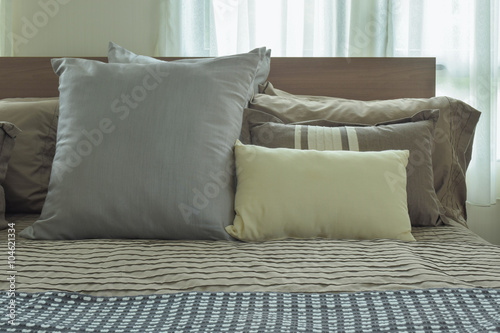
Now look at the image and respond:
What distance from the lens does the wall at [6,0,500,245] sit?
2.42 metres

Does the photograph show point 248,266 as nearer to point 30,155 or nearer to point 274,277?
point 274,277

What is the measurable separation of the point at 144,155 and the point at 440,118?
96 cm

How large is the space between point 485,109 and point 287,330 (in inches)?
70.1

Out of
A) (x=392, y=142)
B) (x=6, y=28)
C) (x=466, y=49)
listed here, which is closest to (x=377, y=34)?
(x=466, y=49)

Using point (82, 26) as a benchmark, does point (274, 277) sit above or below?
below

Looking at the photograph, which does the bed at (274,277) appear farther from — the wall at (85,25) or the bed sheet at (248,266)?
the wall at (85,25)

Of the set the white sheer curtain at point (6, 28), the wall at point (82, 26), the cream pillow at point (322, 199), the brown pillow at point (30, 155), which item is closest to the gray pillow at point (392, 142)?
the cream pillow at point (322, 199)

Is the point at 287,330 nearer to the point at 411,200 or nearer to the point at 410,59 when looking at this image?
the point at 411,200

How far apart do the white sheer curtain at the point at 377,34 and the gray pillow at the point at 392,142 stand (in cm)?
74

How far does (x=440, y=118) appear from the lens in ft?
5.94

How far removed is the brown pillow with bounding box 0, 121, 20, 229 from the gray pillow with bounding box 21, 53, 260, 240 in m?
0.16

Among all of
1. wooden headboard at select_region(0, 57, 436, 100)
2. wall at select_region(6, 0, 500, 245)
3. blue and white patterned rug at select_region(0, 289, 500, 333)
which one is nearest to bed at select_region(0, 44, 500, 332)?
blue and white patterned rug at select_region(0, 289, 500, 333)

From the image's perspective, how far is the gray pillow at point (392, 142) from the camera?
1.61 metres

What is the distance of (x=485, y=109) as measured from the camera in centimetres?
230
